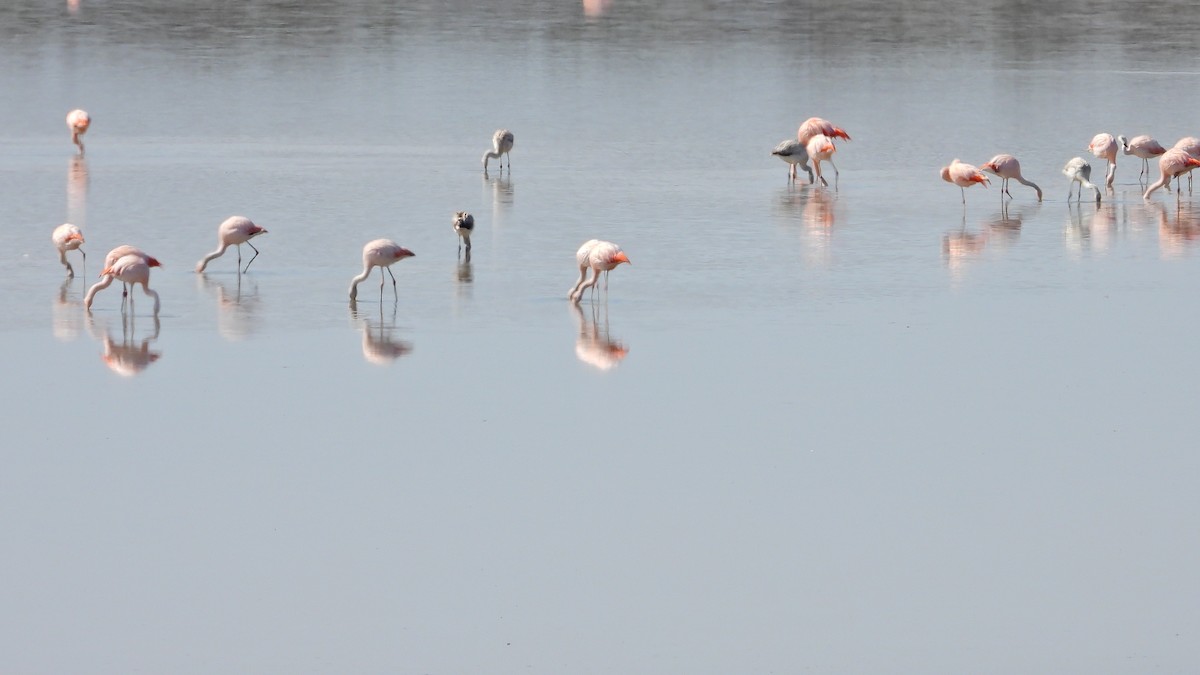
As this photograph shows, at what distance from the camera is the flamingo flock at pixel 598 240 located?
1159 centimetres

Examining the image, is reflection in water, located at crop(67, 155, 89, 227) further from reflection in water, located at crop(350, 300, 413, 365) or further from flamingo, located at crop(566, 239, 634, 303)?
flamingo, located at crop(566, 239, 634, 303)

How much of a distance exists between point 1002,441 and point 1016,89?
56.5 ft

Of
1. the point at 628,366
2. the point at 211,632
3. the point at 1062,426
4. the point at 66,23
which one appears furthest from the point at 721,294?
the point at 66,23

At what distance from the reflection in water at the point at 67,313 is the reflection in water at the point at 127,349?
0.28 ft

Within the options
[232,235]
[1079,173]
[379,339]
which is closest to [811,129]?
[1079,173]

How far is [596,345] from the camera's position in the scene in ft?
34.4

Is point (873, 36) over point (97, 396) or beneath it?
over

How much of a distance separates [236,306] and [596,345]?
2.45 m

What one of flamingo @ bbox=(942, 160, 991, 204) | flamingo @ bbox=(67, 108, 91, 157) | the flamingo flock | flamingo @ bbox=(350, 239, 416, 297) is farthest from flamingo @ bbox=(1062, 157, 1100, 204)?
flamingo @ bbox=(67, 108, 91, 157)

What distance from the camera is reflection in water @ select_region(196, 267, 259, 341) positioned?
1092 centimetres

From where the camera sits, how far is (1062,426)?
8641 millimetres

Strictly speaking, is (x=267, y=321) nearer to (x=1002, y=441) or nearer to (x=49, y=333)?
(x=49, y=333)

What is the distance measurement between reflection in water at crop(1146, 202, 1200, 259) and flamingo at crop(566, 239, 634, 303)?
4.16m

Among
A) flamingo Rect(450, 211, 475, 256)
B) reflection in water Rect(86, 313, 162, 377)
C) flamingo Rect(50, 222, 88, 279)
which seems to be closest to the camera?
reflection in water Rect(86, 313, 162, 377)
